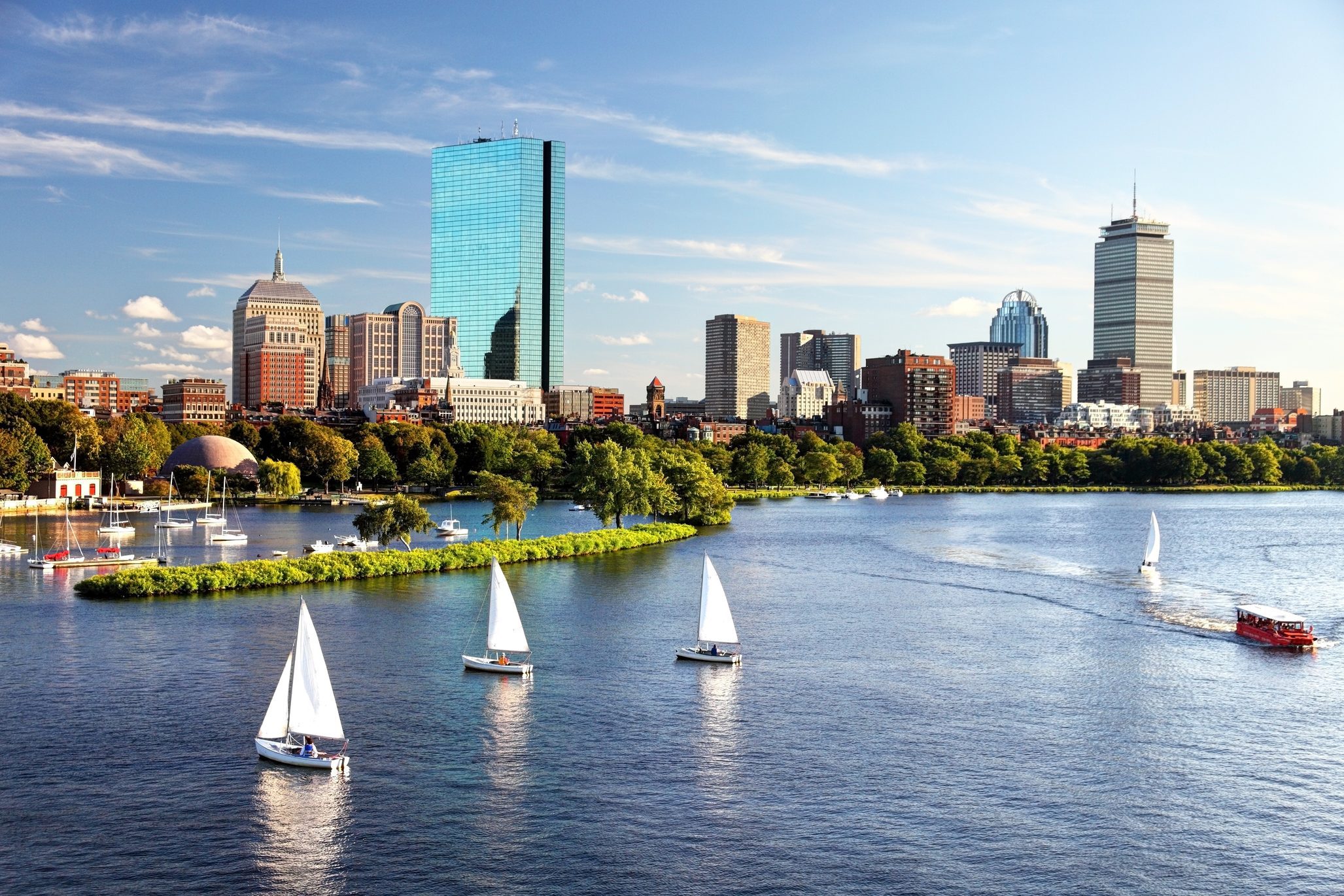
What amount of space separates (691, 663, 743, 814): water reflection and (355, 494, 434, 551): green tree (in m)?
48.6

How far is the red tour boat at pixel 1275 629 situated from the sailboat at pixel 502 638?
3873cm

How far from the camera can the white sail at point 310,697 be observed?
46.2m

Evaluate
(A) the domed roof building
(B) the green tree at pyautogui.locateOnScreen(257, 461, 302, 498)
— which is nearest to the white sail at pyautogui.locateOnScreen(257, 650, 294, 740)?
(B) the green tree at pyautogui.locateOnScreen(257, 461, 302, 498)

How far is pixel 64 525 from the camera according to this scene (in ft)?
433

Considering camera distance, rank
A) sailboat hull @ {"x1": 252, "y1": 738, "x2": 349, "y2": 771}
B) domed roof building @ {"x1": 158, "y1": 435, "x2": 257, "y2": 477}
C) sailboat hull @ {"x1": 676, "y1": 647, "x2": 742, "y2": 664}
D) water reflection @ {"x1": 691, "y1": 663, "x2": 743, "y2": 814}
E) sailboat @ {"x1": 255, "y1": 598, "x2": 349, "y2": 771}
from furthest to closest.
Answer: domed roof building @ {"x1": 158, "y1": 435, "x2": 257, "y2": 477}
sailboat hull @ {"x1": 676, "y1": 647, "x2": 742, "y2": 664}
sailboat @ {"x1": 255, "y1": 598, "x2": 349, "y2": 771}
sailboat hull @ {"x1": 252, "y1": 738, "x2": 349, "y2": 771}
water reflection @ {"x1": 691, "y1": 663, "x2": 743, "y2": 814}

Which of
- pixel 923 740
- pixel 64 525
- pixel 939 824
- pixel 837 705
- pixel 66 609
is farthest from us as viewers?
pixel 64 525

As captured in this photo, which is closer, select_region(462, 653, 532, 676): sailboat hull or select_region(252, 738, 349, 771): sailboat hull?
select_region(252, 738, 349, 771): sailboat hull

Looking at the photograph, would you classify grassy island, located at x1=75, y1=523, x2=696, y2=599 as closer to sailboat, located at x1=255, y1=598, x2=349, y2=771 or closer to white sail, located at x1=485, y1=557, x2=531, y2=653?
white sail, located at x1=485, y1=557, x2=531, y2=653

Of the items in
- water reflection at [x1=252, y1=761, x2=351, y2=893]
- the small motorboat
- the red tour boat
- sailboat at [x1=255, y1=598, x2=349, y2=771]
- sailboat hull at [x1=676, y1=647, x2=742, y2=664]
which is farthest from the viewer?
the small motorboat

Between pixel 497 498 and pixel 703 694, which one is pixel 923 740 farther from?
pixel 497 498

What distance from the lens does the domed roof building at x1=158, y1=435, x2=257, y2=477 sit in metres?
186

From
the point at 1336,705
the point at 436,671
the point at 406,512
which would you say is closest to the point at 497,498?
the point at 406,512

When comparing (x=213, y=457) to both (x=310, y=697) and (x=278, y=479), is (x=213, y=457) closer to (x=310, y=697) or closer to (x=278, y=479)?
(x=278, y=479)

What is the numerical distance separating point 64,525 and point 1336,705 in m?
117
